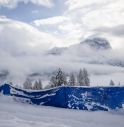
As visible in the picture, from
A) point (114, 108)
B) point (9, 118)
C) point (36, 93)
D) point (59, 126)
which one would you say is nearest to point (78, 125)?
point (59, 126)

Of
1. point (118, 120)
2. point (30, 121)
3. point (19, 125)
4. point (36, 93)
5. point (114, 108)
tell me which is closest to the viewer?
point (19, 125)

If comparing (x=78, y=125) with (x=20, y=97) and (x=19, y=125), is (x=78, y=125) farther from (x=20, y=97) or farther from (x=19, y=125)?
(x=20, y=97)

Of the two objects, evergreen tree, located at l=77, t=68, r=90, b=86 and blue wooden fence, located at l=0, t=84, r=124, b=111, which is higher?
evergreen tree, located at l=77, t=68, r=90, b=86

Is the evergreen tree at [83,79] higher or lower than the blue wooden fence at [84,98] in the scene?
higher

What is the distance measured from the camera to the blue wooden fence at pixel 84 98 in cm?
1630

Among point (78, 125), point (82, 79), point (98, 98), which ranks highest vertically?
point (82, 79)

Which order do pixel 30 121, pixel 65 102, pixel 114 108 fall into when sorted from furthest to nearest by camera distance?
1. pixel 65 102
2. pixel 114 108
3. pixel 30 121

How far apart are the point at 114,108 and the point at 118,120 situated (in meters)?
3.56

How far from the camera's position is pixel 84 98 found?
666 inches

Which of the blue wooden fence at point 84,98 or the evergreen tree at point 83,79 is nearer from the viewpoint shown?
the blue wooden fence at point 84,98

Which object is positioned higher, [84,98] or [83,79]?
[83,79]

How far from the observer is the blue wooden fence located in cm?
1630

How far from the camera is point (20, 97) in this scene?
767 inches

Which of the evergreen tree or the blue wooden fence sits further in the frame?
the evergreen tree
